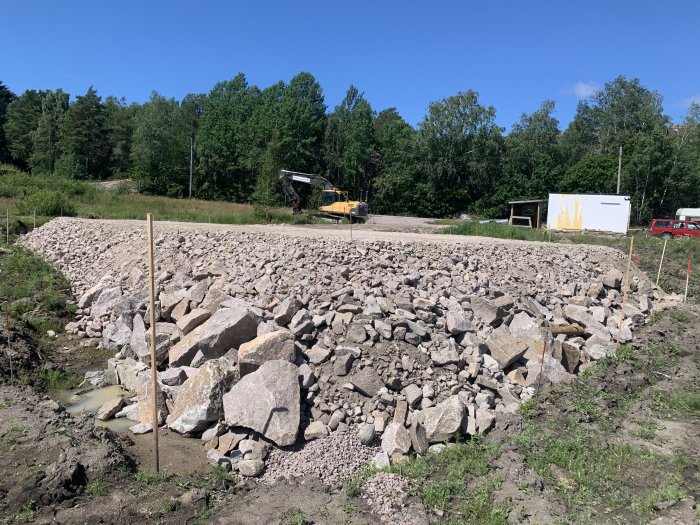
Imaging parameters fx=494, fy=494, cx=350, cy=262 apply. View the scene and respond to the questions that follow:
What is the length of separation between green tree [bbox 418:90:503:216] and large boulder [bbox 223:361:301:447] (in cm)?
4531

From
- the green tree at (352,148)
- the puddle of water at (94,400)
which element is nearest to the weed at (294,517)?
the puddle of water at (94,400)

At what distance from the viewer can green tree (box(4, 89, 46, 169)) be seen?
62.3 metres

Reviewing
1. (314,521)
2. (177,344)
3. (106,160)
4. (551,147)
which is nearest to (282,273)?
(177,344)

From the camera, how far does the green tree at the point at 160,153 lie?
178ft

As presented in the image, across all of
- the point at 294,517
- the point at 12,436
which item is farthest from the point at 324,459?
the point at 12,436

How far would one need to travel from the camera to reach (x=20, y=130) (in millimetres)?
63219

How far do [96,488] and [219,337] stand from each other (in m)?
3.25

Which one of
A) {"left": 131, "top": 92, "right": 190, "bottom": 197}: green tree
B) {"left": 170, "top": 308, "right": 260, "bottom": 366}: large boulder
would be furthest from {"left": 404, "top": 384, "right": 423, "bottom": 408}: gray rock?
{"left": 131, "top": 92, "right": 190, "bottom": 197}: green tree

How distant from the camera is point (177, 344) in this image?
8695mm

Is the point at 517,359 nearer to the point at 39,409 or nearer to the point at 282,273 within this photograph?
the point at 282,273

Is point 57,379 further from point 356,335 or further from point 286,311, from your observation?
point 356,335

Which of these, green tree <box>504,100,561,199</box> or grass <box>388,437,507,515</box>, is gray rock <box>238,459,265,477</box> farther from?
A: green tree <box>504,100,561,199</box>

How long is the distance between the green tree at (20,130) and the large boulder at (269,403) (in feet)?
224

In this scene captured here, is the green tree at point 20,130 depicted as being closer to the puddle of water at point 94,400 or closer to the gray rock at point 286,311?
the puddle of water at point 94,400
